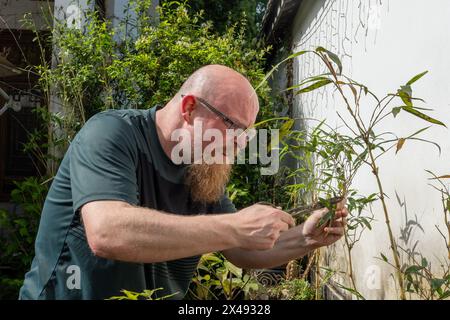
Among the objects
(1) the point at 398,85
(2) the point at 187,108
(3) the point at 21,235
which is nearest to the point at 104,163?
(2) the point at 187,108

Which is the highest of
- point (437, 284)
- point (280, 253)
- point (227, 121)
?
point (227, 121)

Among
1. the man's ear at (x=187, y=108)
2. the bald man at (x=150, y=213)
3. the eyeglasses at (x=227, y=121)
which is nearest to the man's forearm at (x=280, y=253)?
the bald man at (x=150, y=213)

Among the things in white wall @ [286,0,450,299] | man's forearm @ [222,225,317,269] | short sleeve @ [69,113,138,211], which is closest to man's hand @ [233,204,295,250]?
short sleeve @ [69,113,138,211]

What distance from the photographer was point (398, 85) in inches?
133

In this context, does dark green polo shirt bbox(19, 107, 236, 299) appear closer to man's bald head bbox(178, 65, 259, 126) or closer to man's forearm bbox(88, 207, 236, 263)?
man's forearm bbox(88, 207, 236, 263)

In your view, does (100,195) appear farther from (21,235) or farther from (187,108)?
(21,235)

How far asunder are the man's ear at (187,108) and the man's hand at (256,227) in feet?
1.74

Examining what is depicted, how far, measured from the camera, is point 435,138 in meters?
2.72

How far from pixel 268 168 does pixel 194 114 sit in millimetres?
4151

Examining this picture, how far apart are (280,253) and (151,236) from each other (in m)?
0.94

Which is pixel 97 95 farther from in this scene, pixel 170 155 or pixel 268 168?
pixel 170 155

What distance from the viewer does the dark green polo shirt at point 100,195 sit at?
208cm

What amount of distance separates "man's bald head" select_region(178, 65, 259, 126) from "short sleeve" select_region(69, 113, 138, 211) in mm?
337
